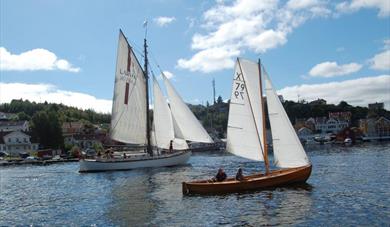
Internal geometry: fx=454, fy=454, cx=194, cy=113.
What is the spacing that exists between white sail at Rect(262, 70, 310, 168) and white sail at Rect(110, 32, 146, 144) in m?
34.6

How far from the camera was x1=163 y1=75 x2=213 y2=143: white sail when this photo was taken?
6462 centimetres

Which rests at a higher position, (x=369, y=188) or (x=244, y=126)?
(x=244, y=126)

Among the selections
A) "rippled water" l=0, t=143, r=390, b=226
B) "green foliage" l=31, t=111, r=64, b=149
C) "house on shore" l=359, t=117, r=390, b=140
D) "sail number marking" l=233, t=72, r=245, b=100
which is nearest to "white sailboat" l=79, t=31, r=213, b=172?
"rippled water" l=0, t=143, r=390, b=226

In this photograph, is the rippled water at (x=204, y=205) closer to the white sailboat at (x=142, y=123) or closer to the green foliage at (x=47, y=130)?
the white sailboat at (x=142, y=123)

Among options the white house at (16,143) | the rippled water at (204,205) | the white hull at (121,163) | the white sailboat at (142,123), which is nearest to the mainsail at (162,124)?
the white sailboat at (142,123)

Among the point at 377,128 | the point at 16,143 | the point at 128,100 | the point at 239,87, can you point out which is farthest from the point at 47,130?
the point at 377,128

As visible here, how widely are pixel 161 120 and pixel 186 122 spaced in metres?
3.81

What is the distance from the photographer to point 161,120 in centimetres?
6631

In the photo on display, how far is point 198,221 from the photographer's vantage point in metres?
25.7

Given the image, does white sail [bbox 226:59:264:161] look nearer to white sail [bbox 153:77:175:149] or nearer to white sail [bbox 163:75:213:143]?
white sail [bbox 163:75:213:143]

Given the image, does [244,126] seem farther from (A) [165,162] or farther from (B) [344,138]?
(B) [344,138]

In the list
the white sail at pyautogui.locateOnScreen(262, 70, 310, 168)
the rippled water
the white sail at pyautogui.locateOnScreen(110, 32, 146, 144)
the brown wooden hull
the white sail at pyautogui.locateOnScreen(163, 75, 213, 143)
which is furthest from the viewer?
the white sail at pyautogui.locateOnScreen(110, 32, 146, 144)

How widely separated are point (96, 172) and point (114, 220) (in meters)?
39.2

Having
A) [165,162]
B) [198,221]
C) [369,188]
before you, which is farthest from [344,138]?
[198,221]
